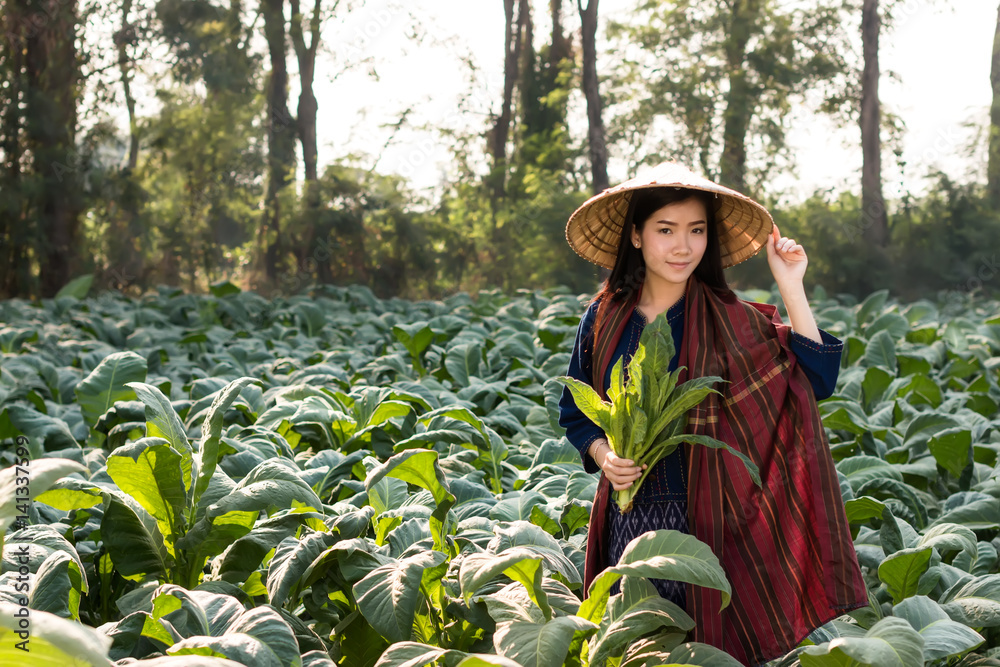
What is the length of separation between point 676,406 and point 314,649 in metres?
1.00

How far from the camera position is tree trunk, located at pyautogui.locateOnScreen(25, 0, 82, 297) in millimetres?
10383

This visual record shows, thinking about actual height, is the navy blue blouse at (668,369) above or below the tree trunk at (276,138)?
below

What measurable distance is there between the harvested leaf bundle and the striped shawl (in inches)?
3.1

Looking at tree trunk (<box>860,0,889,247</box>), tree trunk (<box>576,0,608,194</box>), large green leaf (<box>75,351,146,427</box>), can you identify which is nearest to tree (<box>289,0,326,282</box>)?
tree trunk (<box>576,0,608,194</box>)

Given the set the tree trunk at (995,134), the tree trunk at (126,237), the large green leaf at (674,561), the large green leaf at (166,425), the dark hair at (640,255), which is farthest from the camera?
the tree trunk at (995,134)

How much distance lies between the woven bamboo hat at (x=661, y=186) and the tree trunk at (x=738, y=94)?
1611cm

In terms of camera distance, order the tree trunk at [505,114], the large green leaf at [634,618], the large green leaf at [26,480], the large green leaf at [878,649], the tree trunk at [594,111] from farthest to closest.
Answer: the tree trunk at [505,114] < the tree trunk at [594,111] < the large green leaf at [634,618] < the large green leaf at [878,649] < the large green leaf at [26,480]

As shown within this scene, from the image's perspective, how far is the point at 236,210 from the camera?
82.0ft

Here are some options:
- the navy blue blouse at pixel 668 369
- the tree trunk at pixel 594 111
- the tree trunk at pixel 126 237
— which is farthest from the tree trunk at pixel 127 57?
the navy blue blouse at pixel 668 369

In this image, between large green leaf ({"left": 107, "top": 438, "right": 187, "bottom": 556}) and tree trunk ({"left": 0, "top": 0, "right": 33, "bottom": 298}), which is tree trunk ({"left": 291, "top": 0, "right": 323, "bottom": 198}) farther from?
large green leaf ({"left": 107, "top": 438, "right": 187, "bottom": 556})

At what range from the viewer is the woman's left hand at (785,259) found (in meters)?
2.02

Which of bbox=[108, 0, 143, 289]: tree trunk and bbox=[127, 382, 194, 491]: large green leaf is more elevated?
bbox=[108, 0, 143, 289]: tree trunk

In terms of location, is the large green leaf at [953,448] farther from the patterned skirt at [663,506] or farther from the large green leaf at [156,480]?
the large green leaf at [156,480]

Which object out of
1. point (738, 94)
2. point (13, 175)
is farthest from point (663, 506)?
point (738, 94)
